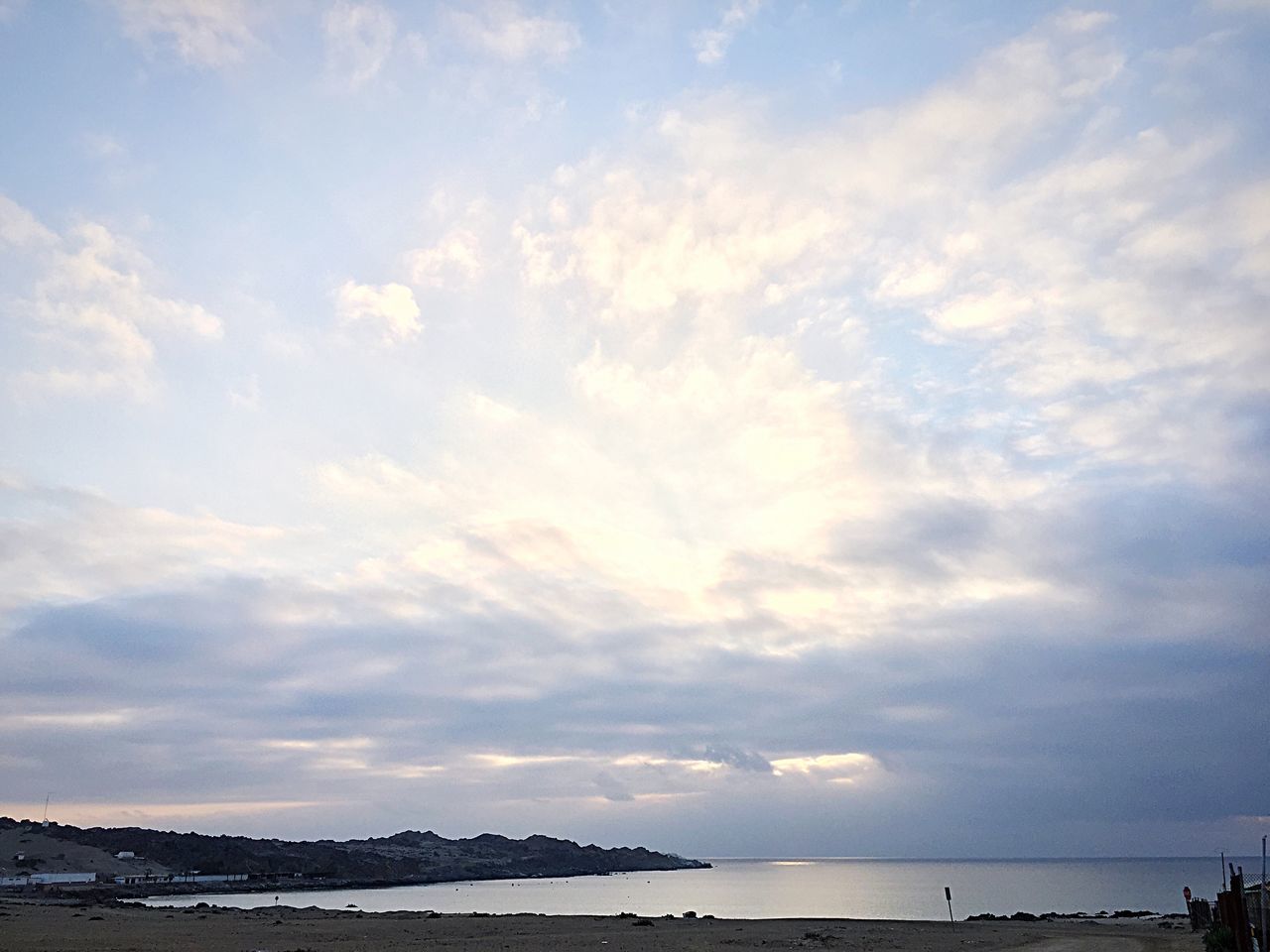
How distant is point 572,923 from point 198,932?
66.5 feet

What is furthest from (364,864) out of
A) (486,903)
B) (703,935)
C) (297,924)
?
(703,935)

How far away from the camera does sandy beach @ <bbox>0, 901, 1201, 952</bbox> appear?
3978 cm

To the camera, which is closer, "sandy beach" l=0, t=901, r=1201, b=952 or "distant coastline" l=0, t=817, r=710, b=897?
"sandy beach" l=0, t=901, r=1201, b=952

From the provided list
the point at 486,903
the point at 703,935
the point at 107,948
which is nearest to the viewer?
the point at 107,948

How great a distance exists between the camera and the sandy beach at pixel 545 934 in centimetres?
3978

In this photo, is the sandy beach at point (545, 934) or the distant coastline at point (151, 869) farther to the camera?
the distant coastline at point (151, 869)

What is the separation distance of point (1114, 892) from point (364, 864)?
137 m

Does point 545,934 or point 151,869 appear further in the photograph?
point 151,869

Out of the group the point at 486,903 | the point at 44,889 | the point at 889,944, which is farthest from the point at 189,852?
the point at 889,944

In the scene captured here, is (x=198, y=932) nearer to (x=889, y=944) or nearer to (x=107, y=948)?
(x=107, y=948)

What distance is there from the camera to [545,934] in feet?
159

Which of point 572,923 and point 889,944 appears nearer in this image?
point 889,944

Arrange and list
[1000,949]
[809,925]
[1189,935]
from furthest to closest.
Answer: [809,925] < [1189,935] < [1000,949]

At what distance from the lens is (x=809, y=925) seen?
54188mm
